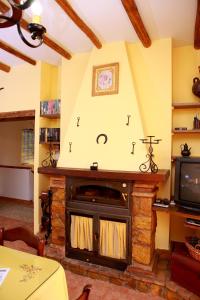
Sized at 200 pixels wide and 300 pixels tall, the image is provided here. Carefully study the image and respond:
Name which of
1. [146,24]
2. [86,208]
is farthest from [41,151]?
[146,24]

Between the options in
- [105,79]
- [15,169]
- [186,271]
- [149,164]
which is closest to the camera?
[186,271]

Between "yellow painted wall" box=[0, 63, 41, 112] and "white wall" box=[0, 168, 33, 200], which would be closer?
"yellow painted wall" box=[0, 63, 41, 112]

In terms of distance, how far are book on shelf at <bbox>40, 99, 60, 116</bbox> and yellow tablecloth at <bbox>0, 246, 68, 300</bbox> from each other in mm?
2270

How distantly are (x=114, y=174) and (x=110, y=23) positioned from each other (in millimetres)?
1642

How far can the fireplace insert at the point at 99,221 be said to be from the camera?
7.95ft

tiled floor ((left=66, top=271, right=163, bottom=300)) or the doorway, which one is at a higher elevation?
the doorway

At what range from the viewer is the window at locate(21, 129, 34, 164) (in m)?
5.60

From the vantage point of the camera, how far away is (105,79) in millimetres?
2797

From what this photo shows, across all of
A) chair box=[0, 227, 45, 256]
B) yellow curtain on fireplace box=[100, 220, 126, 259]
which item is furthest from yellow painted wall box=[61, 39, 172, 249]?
chair box=[0, 227, 45, 256]

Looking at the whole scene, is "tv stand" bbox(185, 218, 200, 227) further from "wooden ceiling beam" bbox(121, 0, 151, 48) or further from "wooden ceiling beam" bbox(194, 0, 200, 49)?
"wooden ceiling beam" bbox(121, 0, 151, 48)

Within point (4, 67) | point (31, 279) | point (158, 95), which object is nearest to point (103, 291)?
point (31, 279)

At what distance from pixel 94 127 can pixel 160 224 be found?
1.47 meters

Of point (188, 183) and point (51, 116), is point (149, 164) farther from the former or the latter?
point (51, 116)

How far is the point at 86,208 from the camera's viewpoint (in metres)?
2.59
